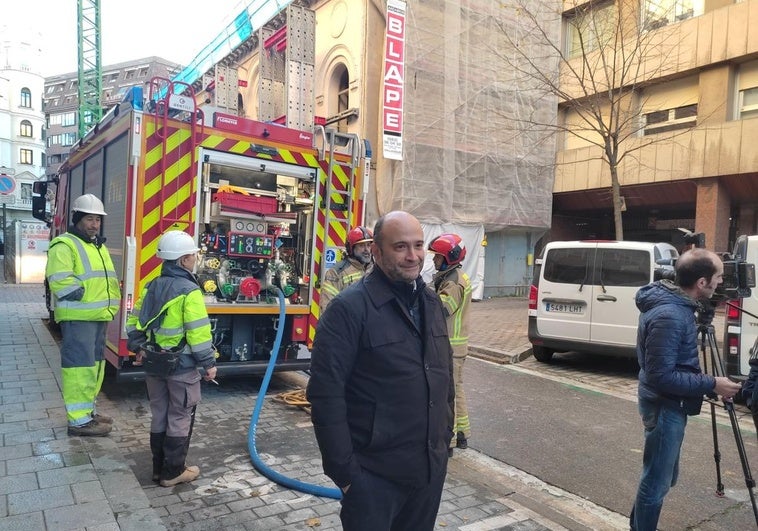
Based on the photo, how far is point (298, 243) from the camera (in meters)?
6.66

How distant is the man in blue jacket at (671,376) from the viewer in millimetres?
2785

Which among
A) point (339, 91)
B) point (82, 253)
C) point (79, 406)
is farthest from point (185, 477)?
point (339, 91)

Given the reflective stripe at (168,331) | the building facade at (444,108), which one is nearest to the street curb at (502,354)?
the reflective stripe at (168,331)

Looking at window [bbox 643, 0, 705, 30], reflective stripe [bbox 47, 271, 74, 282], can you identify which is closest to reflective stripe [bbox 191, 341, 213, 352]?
reflective stripe [bbox 47, 271, 74, 282]

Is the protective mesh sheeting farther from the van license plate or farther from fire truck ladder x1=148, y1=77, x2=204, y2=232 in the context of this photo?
fire truck ladder x1=148, y1=77, x2=204, y2=232

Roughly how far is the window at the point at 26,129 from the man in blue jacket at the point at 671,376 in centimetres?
6896

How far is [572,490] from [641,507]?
132 cm

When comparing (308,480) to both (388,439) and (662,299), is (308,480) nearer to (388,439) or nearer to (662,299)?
(388,439)

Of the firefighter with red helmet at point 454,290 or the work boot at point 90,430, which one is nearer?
the work boot at point 90,430

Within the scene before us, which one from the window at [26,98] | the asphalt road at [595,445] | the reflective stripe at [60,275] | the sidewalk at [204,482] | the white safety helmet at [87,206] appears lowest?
the asphalt road at [595,445]

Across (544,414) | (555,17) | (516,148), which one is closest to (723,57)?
(555,17)

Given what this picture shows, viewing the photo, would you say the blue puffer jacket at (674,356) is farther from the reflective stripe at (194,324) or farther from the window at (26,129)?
the window at (26,129)

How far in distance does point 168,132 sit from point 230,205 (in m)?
0.92

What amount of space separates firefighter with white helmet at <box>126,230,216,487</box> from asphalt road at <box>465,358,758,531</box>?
266 cm
